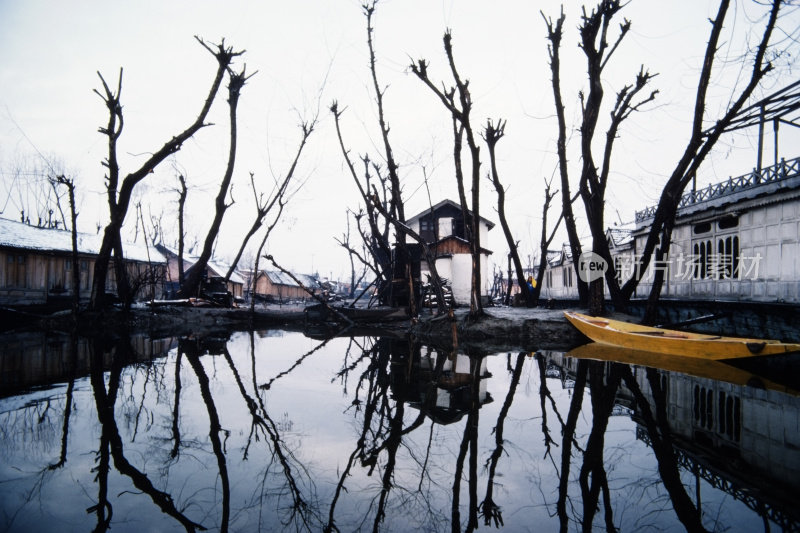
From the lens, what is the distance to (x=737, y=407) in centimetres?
502

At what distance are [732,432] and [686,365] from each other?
442 cm

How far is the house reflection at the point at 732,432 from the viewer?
2846mm

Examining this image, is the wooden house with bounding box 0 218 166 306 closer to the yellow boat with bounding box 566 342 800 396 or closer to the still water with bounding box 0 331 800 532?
the still water with bounding box 0 331 800 532

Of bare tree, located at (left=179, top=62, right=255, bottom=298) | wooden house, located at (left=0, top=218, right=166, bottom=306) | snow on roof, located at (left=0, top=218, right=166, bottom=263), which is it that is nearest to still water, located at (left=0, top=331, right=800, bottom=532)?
bare tree, located at (left=179, top=62, right=255, bottom=298)

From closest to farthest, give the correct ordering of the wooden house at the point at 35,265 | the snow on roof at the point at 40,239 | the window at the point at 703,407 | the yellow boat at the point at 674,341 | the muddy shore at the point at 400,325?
the window at the point at 703,407
the yellow boat at the point at 674,341
the muddy shore at the point at 400,325
the wooden house at the point at 35,265
the snow on roof at the point at 40,239

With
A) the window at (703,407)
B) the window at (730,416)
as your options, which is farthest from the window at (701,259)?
the window at (730,416)

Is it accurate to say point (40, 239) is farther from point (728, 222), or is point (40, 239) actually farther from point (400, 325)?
point (728, 222)

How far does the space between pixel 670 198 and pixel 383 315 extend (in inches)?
426

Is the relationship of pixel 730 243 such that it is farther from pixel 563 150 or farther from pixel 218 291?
pixel 218 291

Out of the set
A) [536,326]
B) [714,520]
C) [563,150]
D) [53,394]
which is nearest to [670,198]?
[563,150]

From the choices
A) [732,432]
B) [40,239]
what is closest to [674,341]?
[732,432]

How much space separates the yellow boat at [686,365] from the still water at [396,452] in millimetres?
165

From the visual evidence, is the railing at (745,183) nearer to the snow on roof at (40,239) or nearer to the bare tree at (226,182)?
the bare tree at (226,182)

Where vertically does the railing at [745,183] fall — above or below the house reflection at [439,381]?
above
